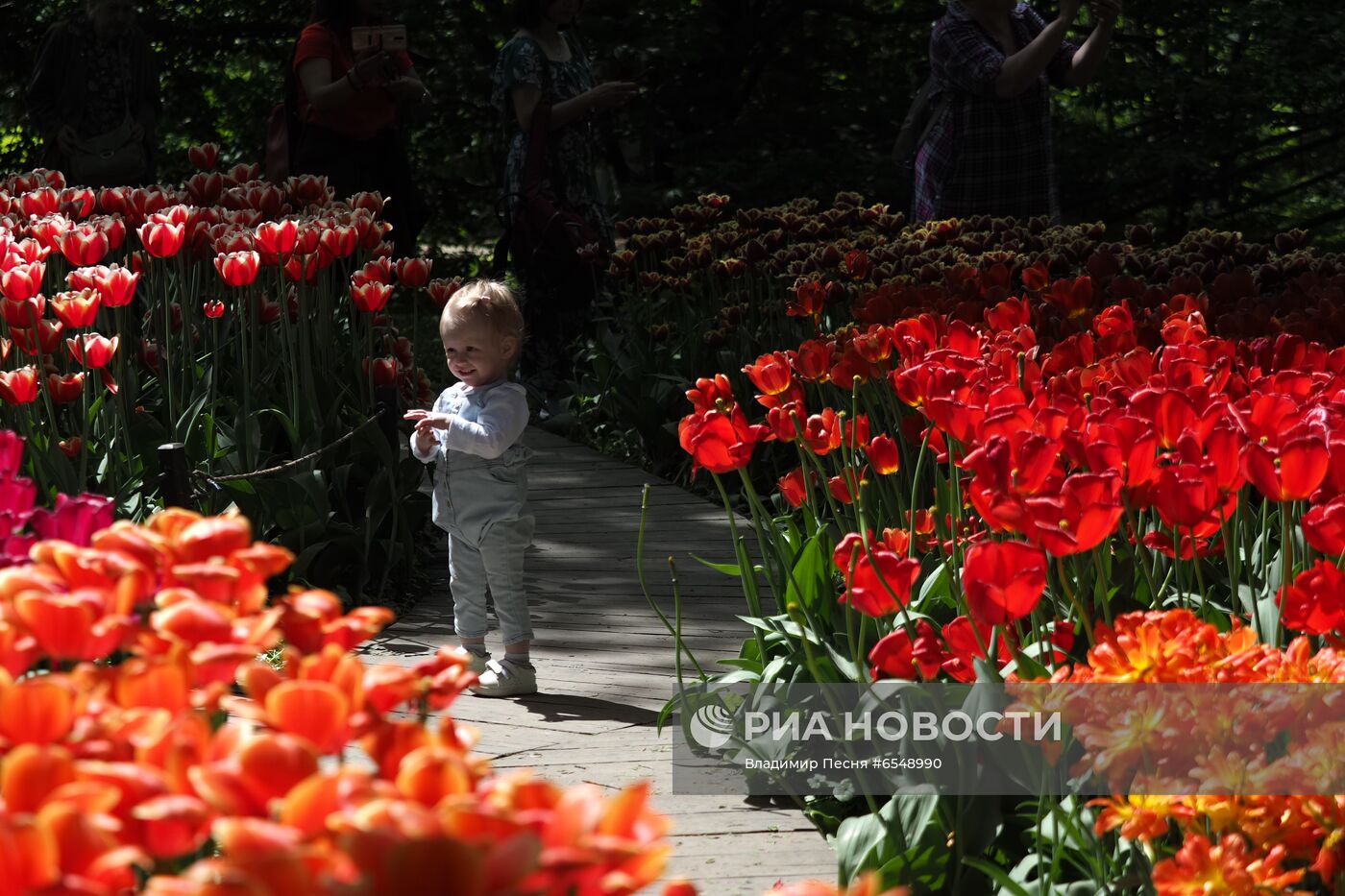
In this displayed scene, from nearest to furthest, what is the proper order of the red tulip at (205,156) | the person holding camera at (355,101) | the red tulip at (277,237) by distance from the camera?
the red tulip at (277,237), the red tulip at (205,156), the person holding camera at (355,101)

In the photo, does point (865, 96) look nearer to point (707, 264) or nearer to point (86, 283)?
point (707, 264)

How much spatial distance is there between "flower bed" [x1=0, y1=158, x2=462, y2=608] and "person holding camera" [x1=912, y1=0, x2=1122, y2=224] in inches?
104

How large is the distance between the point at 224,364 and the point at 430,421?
1626 mm

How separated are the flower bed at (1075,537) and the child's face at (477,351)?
780 mm

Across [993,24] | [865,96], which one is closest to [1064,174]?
[865,96]

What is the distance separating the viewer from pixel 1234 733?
1687mm

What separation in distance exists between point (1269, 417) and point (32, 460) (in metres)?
2.89

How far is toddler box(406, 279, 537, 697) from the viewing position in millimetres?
3834

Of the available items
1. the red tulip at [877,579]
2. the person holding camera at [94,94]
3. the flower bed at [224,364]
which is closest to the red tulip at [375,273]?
the flower bed at [224,364]

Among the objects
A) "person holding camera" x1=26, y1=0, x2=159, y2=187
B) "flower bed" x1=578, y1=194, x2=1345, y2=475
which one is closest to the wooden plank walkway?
"flower bed" x1=578, y1=194, x2=1345, y2=475

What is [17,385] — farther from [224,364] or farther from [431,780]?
[431,780]

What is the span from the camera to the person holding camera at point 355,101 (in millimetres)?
6418

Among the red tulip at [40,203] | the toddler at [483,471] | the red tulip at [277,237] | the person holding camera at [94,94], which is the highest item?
the person holding camera at [94,94]

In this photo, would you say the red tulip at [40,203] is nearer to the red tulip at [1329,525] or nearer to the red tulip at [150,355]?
the red tulip at [150,355]
